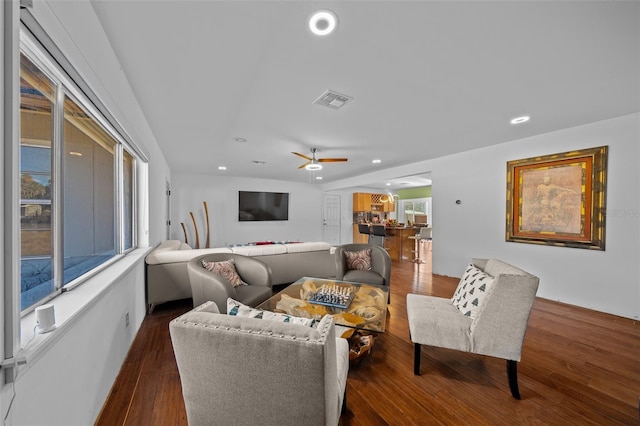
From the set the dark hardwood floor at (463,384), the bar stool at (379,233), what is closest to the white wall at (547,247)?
the dark hardwood floor at (463,384)

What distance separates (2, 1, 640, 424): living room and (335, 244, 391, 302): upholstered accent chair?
1.97 meters

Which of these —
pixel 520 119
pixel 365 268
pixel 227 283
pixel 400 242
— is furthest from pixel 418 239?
pixel 227 283

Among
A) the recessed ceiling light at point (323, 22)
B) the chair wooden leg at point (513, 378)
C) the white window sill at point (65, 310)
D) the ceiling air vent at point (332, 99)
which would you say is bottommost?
the chair wooden leg at point (513, 378)

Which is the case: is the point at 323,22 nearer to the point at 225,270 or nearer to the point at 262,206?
the point at 225,270

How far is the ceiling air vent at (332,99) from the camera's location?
2.14 meters

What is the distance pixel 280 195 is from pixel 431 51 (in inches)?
247

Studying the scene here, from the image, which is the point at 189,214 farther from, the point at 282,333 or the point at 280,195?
the point at 282,333

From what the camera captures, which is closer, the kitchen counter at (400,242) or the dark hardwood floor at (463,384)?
the dark hardwood floor at (463,384)

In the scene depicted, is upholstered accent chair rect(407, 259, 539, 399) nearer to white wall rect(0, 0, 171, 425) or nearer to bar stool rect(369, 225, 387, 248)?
white wall rect(0, 0, 171, 425)

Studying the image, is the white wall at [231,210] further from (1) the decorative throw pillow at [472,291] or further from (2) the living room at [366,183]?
(1) the decorative throw pillow at [472,291]

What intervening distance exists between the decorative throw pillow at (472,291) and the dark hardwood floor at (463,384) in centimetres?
46

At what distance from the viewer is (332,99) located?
7.33ft

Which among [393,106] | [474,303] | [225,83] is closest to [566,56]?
[393,106]

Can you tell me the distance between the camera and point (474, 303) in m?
1.73
